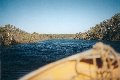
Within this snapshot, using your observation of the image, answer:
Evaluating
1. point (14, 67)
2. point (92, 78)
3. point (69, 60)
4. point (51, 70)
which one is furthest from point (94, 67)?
point (14, 67)

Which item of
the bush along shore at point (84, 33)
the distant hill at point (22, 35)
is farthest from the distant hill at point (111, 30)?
the distant hill at point (22, 35)

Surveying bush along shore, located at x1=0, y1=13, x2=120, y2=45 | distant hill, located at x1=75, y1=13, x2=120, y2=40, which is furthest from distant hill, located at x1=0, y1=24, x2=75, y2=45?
distant hill, located at x1=75, y1=13, x2=120, y2=40

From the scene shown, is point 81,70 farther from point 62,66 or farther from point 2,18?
point 2,18

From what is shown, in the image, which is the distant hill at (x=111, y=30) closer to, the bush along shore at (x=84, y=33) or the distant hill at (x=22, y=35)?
the bush along shore at (x=84, y=33)

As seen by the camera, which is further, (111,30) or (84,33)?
(111,30)

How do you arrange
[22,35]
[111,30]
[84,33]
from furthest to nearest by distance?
[111,30], [22,35], [84,33]

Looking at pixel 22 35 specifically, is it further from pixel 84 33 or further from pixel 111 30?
pixel 111 30

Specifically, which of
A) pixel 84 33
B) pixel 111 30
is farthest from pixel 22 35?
pixel 111 30

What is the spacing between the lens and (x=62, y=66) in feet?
8.73

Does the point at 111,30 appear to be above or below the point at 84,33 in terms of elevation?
above

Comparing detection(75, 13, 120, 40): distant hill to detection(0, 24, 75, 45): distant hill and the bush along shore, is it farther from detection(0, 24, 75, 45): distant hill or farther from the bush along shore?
detection(0, 24, 75, 45): distant hill

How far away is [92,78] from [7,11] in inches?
80.2

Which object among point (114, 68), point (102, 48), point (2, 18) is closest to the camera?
point (102, 48)

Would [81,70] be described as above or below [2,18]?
below
